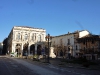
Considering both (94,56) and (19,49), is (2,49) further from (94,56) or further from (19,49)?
(94,56)

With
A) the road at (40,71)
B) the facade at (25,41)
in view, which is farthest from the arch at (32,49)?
the road at (40,71)

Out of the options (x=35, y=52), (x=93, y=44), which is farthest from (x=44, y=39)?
(x=93, y=44)

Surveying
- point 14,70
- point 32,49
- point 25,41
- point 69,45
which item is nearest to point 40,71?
point 14,70

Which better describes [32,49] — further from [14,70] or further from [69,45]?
[14,70]

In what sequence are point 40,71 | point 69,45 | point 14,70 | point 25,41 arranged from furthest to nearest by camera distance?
1. point 25,41
2. point 69,45
3. point 14,70
4. point 40,71

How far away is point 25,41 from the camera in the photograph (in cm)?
9956

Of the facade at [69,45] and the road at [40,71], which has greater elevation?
the facade at [69,45]

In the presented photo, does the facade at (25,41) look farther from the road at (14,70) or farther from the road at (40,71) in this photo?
the road at (40,71)

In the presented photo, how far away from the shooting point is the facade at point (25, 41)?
97.1 m

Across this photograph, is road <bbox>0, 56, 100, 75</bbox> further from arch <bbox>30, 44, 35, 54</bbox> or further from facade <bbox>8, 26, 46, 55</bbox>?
arch <bbox>30, 44, 35, 54</bbox>

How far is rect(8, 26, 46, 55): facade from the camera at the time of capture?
9712 centimetres

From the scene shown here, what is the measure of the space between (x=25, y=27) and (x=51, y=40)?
46.1 ft

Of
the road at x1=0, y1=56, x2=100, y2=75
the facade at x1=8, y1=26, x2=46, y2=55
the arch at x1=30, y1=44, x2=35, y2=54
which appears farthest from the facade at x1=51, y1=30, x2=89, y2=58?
the road at x1=0, y1=56, x2=100, y2=75

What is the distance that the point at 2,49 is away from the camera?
140 m
